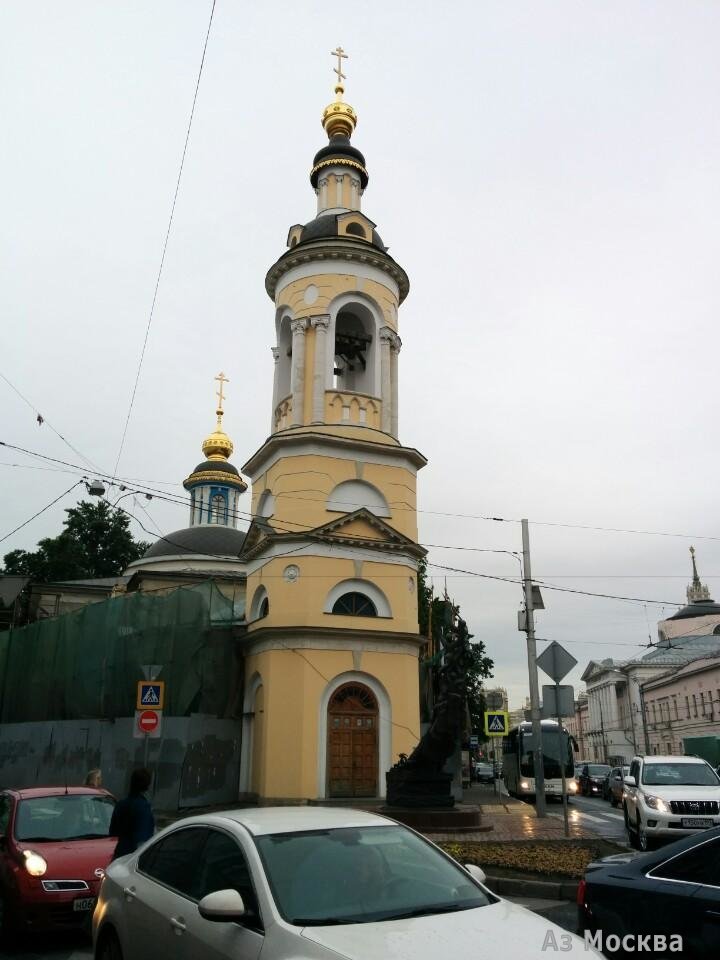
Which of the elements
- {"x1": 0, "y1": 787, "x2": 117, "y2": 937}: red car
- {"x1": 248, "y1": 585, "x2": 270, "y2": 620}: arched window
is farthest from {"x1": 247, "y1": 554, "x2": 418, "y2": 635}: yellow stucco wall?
{"x1": 0, "y1": 787, "x2": 117, "y2": 937}: red car

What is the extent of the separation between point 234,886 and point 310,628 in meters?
18.0

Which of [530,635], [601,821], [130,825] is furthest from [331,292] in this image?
[130,825]

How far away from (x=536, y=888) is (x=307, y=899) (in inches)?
243

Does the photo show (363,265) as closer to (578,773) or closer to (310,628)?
(310,628)

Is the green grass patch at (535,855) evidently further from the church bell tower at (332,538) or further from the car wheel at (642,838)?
the church bell tower at (332,538)

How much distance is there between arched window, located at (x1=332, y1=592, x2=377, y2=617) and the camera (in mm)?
23281

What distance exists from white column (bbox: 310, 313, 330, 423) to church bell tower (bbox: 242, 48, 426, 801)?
0.04 metres

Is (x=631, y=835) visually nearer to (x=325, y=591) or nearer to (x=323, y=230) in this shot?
(x=325, y=591)

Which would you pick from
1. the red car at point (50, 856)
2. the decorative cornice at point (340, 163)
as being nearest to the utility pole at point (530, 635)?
the red car at point (50, 856)

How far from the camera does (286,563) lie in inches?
918

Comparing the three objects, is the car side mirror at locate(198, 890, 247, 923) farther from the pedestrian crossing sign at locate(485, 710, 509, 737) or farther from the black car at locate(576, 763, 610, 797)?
the black car at locate(576, 763, 610, 797)

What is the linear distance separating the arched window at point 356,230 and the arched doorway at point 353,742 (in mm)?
15388

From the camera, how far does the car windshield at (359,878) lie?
4.01 metres

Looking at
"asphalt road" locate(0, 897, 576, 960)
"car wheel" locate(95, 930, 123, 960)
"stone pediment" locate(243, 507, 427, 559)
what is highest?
"stone pediment" locate(243, 507, 427, 559)
